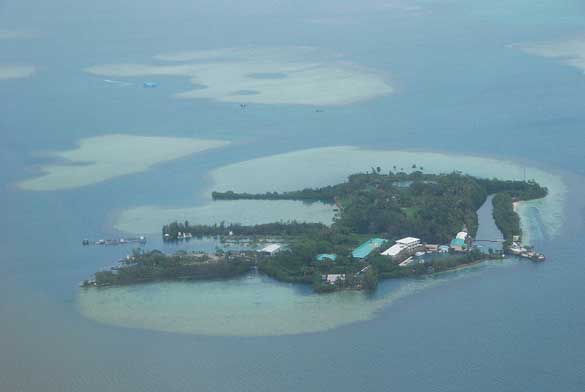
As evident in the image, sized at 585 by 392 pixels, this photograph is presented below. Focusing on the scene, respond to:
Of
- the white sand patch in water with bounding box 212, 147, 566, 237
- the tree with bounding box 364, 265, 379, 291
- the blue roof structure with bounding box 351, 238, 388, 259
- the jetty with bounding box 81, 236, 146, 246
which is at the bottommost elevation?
the tree with bounding box 364, 265, 379, 291

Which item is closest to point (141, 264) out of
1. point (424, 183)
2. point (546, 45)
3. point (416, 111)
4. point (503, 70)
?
point (424, 183)

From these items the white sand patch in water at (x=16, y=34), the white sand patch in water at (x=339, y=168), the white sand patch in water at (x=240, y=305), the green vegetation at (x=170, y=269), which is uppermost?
the white sand patch in water at (x=16, y=34)

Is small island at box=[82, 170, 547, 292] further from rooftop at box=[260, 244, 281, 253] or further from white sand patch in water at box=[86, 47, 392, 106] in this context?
white sand patch in water at box=[86, 47, 392, 106]

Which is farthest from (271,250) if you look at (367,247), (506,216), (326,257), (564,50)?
(564,50)

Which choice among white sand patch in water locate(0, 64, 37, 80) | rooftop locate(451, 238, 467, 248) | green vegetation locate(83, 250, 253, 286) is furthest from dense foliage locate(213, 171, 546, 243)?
white sand patch in water locate(0, 64, 37, 80)

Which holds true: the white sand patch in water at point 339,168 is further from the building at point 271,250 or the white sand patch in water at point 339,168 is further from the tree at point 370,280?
the tree at point 370,280

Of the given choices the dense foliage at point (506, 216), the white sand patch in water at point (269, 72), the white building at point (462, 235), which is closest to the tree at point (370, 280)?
the white building at point (462, 235)

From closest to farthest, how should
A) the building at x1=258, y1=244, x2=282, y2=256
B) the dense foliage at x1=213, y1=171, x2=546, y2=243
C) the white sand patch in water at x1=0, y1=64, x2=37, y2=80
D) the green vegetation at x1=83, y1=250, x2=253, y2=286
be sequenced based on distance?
the green vegetation at x1=83, y1=250, x2=253, y2=286 → the building at x1=258, y1=244, x2=282, y2=256 → the dense foliage at x1=213, y1=171, x2=546, y2=243 → the white sand patch in water at x1=0, y1=64, x2=37, y2=80

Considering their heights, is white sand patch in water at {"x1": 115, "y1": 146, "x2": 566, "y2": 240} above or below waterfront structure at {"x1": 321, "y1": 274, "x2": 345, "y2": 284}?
above
